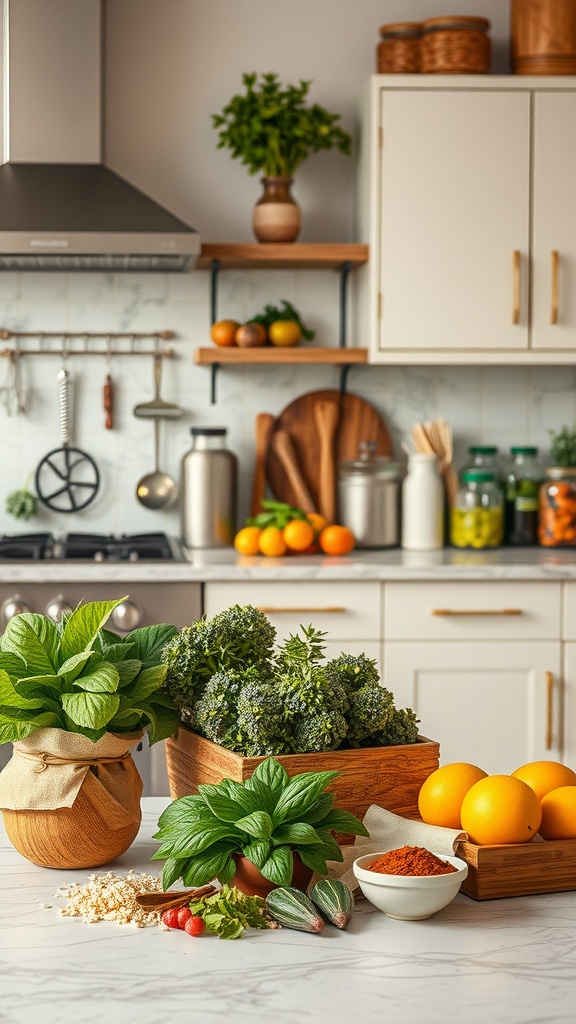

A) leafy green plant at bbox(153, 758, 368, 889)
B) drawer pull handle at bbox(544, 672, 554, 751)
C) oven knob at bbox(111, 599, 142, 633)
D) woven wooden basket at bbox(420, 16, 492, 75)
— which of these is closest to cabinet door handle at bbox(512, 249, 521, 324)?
woven wooden basket at bbox(420, 16, 492, 75)

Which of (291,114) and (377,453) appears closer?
(291,114)

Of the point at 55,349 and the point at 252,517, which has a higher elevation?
the point at 55,349

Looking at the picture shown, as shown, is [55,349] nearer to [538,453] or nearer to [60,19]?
[60,19]

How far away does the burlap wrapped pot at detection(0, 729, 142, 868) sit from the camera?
1.20 metres

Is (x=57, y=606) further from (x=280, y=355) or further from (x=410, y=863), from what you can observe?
A: (x=410, y=863)

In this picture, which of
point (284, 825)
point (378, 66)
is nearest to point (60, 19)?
point (378, 66)

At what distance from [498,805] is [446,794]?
7cm

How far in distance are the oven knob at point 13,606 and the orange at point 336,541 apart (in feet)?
2.79

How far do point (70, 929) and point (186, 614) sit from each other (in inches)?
75.9

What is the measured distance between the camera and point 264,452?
365 centimetres

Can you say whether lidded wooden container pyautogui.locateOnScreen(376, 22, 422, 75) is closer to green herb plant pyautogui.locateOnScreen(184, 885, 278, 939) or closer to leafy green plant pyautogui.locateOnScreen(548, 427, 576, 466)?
leafy green plant pyautogui.locateOnScreen(548, 427, 576, 466)

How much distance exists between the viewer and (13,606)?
2943 millimetres

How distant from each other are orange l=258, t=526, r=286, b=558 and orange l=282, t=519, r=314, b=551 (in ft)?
0.07

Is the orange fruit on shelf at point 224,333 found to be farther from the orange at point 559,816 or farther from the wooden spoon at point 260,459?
the orange at point 559,816
